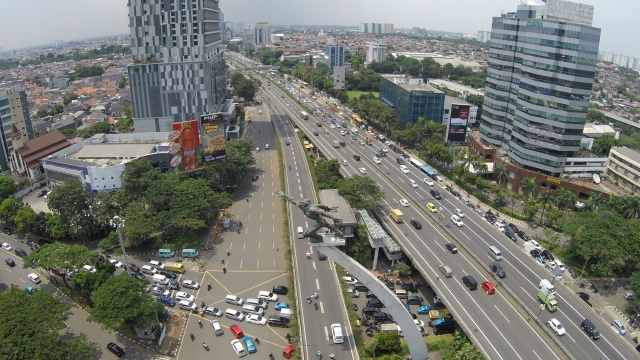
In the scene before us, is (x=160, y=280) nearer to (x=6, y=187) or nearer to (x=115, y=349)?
(x=115, y=349)

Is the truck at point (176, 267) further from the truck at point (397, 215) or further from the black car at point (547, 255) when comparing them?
the black car at point (547, 255)

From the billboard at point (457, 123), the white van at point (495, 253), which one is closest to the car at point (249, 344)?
the white van at point (495, 253)

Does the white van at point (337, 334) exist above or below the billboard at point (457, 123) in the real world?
below

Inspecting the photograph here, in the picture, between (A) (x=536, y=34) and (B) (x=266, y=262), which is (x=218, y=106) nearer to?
(B) (x=266, y=262)

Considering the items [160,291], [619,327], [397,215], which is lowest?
[619,327]

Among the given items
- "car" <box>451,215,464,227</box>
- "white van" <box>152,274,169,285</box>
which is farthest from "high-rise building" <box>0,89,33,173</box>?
"car" <box>451,215,464,227</box>

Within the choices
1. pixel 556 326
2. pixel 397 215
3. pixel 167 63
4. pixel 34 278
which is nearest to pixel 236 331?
pixel 397 215

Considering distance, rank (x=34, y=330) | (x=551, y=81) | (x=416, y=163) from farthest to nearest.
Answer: (x=416, y=163) < (x=551, y=81) < (x=34, y=330)
